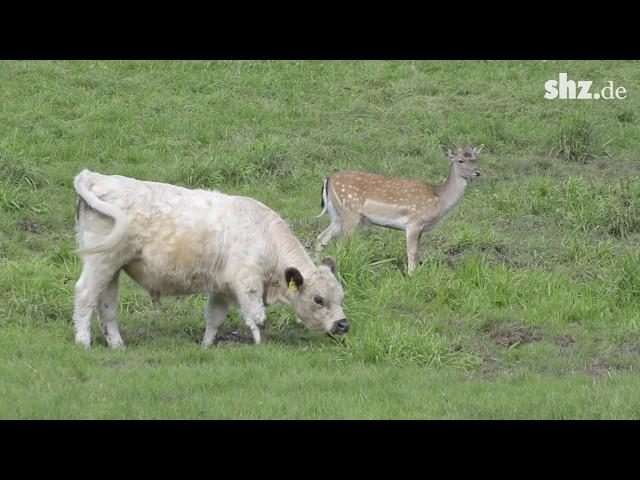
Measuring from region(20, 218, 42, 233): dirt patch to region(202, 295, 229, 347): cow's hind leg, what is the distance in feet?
14.4

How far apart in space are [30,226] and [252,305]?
4964 millimetres

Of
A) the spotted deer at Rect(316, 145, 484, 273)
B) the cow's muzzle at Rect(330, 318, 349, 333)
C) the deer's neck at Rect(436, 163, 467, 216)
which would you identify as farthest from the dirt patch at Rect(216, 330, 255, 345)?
the deer's neck at Rect(436, 163, 467, 216)

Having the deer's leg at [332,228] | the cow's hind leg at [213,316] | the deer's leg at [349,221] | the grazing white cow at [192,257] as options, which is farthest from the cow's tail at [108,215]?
the deer's leg at [349,221]

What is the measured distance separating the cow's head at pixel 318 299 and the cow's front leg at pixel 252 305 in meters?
0.34

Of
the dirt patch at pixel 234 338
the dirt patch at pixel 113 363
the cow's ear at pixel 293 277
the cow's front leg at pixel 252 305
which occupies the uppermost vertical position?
the cow's ear at pixel 293 277

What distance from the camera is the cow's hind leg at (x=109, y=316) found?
37.2 feet

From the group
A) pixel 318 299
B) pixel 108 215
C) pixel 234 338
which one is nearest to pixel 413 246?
pixel 318 299

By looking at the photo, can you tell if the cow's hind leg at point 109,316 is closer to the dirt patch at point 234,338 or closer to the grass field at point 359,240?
the grass field at point 359,240

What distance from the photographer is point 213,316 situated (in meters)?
11.6

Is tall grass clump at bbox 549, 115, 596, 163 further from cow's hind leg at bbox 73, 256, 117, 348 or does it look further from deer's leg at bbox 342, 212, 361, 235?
cow's hind leg at bbox 73, 256, 117, 348

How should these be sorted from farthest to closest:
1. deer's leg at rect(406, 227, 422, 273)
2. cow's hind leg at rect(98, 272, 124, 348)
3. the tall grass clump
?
the tall grass clump
deer's leg at rect(406, 227, 422, 273)
cow's hind leg at rect(98, 272, 124, 348)

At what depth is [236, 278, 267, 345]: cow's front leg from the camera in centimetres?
1141

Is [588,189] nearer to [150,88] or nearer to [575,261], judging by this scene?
[575,261]

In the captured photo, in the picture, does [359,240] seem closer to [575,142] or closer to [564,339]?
[564,339]
